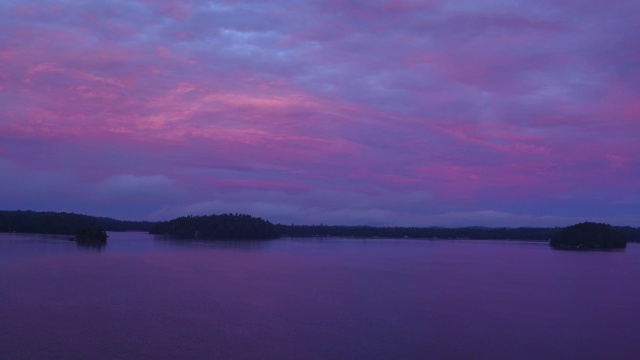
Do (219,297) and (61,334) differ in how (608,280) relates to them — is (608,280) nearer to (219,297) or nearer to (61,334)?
(219,297)

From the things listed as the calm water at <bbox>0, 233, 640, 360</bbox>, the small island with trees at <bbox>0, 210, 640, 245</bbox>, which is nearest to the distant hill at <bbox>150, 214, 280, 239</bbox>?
the small island with trees at <bbox>0, 210, 640, 245</bbox>

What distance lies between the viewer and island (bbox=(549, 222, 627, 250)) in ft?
297

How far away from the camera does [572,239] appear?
304ft

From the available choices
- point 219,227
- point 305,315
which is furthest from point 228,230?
point 305,315

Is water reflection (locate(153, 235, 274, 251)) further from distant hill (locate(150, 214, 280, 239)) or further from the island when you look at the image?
the island

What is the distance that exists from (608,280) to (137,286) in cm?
2920

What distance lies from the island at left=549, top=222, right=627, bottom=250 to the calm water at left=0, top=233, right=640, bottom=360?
57593mm

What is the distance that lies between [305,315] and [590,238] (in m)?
80.8

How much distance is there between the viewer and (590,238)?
90062mm

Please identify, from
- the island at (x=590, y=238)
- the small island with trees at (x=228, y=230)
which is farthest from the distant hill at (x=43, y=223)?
the island at (x=590, y=238)

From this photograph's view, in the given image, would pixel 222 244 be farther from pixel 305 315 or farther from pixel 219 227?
pixel 305 315

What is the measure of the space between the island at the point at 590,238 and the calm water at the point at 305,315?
57593mm

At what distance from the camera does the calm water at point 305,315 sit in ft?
53.3

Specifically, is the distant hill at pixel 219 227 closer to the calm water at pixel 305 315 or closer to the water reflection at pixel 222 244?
the water reflection at pixel 222 244
